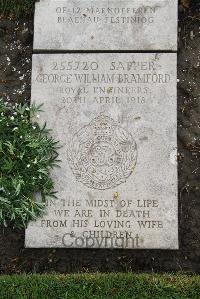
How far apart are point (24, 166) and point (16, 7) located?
6.69ft

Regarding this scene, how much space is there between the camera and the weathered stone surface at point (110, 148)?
5.45m

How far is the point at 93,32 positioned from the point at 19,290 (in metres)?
2.77

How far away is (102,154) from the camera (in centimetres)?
553

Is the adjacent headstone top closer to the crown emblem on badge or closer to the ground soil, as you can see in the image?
the ground soil

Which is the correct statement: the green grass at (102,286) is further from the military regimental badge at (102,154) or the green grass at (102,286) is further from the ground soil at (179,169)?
the military regimental badge at (102,154)

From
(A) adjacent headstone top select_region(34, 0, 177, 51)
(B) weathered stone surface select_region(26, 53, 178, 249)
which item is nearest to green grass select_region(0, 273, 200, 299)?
(B) weathered stone surface select_region(26, 53, 178, 249)

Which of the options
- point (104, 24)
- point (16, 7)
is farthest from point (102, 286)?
point (16, 7)

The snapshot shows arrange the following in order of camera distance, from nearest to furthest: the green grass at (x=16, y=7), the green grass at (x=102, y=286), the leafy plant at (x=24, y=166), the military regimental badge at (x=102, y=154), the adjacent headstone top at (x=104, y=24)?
the green grass at (x=102, y=286) < the leafy plant at (x=24, y=166) < the military regimental badge at (x=102, y=154) < the adjacent headstone top at (x=104, y=24) < the green grass at (x=16, y=7)

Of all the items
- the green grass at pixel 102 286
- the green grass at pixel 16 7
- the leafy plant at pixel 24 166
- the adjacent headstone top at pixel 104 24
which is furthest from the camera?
the green grass at pixel 16 7

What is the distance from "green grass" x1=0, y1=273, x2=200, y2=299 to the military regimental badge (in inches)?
36.9

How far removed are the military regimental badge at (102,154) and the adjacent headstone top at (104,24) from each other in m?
0.86

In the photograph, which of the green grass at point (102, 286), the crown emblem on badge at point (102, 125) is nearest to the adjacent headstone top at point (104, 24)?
the crown emblem on badge at point (102, 125)

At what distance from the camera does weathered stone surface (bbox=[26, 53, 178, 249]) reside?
5445 mm

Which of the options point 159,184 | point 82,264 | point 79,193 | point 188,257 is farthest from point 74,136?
point 188,257
